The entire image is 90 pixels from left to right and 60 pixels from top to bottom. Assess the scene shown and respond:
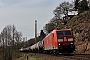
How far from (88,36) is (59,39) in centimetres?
1327

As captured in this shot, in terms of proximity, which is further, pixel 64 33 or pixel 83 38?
pixel 83 38

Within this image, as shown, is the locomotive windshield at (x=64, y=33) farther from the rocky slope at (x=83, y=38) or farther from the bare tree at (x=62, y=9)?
the bare tree at (x=62, y=9)

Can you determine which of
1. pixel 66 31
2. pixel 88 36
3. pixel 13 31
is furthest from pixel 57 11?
pixel 66 31

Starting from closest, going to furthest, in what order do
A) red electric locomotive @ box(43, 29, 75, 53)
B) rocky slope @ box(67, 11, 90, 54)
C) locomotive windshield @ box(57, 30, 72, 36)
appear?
red electric locomotive @ box(43, 29, 75, 53), locomotive windshield @ box(57, 30, 72, 36), rocky slope @ box(67, 11, 90, 54)

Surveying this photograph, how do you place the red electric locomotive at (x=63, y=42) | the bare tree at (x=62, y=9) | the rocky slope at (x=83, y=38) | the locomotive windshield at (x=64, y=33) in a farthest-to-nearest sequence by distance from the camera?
the bare tree at (x=62, y=9)
the rocky slope at (x=83, y=38)
the locomotive windshield at (x=64, y=33)
the red electric locomotive at (x=63, y=42)

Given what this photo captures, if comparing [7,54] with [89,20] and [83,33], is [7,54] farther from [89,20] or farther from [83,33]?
[89,20]

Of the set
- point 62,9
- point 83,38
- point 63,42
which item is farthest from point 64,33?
point 62,9

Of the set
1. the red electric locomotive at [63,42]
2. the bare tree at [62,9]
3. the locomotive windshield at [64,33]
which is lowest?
the red electric locomotive at [63,42]

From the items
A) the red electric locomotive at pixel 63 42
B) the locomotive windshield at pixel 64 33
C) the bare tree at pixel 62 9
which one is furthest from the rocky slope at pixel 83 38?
the bare tree at pixel 62 9

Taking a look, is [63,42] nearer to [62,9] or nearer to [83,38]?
[83,38]

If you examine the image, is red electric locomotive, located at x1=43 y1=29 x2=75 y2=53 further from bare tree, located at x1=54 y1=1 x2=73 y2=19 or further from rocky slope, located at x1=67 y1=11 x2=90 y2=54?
bare tree, located at x1=54 y1=1 x2=73 y2=19

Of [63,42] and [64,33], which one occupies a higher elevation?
[64,33]

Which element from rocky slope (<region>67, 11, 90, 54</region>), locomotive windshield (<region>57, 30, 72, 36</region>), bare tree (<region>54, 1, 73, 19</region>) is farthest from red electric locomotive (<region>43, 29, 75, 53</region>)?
bare tree (<region>54, 1, 73, 19</region>)

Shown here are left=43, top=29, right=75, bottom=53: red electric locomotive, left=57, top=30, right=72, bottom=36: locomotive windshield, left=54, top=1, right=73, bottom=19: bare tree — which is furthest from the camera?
left=54, top=1, right=73, bottom=19: bare tree
